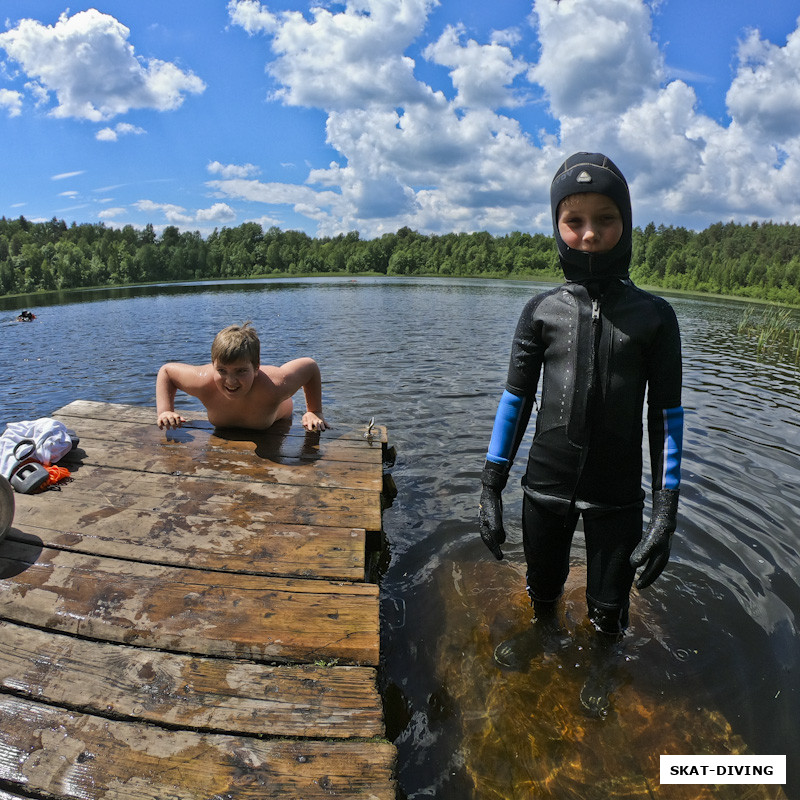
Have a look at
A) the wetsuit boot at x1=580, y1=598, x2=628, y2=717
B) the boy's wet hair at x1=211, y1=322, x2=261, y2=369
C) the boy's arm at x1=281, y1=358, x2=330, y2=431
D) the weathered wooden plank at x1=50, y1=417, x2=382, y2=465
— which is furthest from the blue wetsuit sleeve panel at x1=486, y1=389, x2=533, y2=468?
the boy's arm at x1=281, y1=358, x2=330, y2=431

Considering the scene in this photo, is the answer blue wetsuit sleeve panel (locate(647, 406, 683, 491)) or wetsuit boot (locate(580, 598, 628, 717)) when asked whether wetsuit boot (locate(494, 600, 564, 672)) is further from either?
blue wetsuit sleeve panel (locate(647, 406, 683, 491))

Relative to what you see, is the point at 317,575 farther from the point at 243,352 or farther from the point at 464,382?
the point at 464,382

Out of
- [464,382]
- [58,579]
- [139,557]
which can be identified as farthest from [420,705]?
[464,382]

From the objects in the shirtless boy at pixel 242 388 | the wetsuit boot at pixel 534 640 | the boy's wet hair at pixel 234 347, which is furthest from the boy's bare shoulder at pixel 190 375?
the wetsuit boot at pixel 534 640

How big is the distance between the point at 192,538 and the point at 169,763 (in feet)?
5.26

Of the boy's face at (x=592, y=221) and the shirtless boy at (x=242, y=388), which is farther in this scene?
the shirtless boy at (x=242, y=388)

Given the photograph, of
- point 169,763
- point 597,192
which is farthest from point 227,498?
point 597,192

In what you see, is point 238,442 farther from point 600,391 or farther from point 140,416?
point 600,391

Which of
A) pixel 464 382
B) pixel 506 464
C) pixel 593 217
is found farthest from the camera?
pixel 464 382

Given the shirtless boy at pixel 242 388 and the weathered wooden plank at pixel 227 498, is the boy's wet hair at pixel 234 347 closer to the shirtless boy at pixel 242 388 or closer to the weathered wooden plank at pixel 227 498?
the shirtless boy at pixel 242 388

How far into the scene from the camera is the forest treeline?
8038 centimetres

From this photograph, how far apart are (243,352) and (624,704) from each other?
381cm

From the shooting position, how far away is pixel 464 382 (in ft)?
39.5

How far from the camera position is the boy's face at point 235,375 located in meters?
4.45
